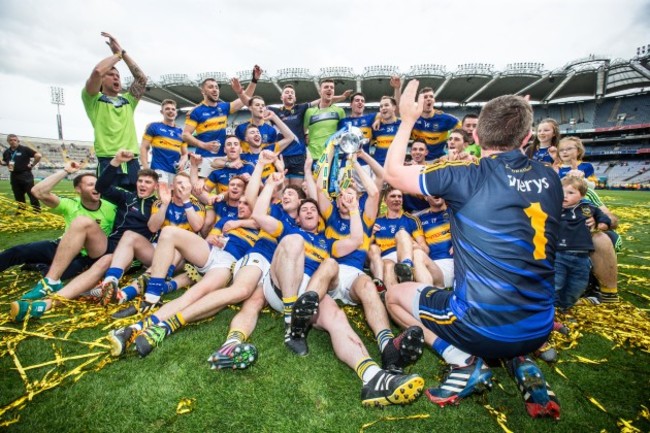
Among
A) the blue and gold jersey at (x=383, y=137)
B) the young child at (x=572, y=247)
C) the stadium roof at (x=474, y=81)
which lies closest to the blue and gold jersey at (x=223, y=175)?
the blue and gold jersey at (x=383, y=137)

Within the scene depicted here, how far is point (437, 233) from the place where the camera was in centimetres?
413

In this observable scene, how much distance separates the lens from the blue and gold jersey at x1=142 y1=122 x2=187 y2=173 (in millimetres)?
6164

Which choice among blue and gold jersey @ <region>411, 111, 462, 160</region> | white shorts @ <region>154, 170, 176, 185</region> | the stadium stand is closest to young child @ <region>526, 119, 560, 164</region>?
blue and gold jersey @ <region>411, 111, 462, 160</region>

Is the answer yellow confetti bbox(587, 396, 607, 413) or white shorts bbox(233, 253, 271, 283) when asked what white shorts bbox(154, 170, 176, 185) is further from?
yellow confetti bbox(587, 396, 607, 413)

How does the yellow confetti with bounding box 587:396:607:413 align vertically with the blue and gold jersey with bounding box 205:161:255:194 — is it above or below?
below

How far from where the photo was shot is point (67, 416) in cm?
188

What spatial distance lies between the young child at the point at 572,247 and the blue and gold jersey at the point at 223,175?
4.56 metres

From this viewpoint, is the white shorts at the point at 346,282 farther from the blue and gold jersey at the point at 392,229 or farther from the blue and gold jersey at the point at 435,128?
the blue and gold jersey at the point at 435,128

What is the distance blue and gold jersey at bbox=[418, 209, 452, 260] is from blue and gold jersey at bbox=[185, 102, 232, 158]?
4.56 meters

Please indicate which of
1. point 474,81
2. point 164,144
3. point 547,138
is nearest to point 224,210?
point 164,144

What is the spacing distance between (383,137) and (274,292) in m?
4.10

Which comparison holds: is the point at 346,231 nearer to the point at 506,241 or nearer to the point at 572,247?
the point at 506,241

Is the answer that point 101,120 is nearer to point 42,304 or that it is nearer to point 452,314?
point 42,304

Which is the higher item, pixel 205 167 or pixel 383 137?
pixel 383 137
